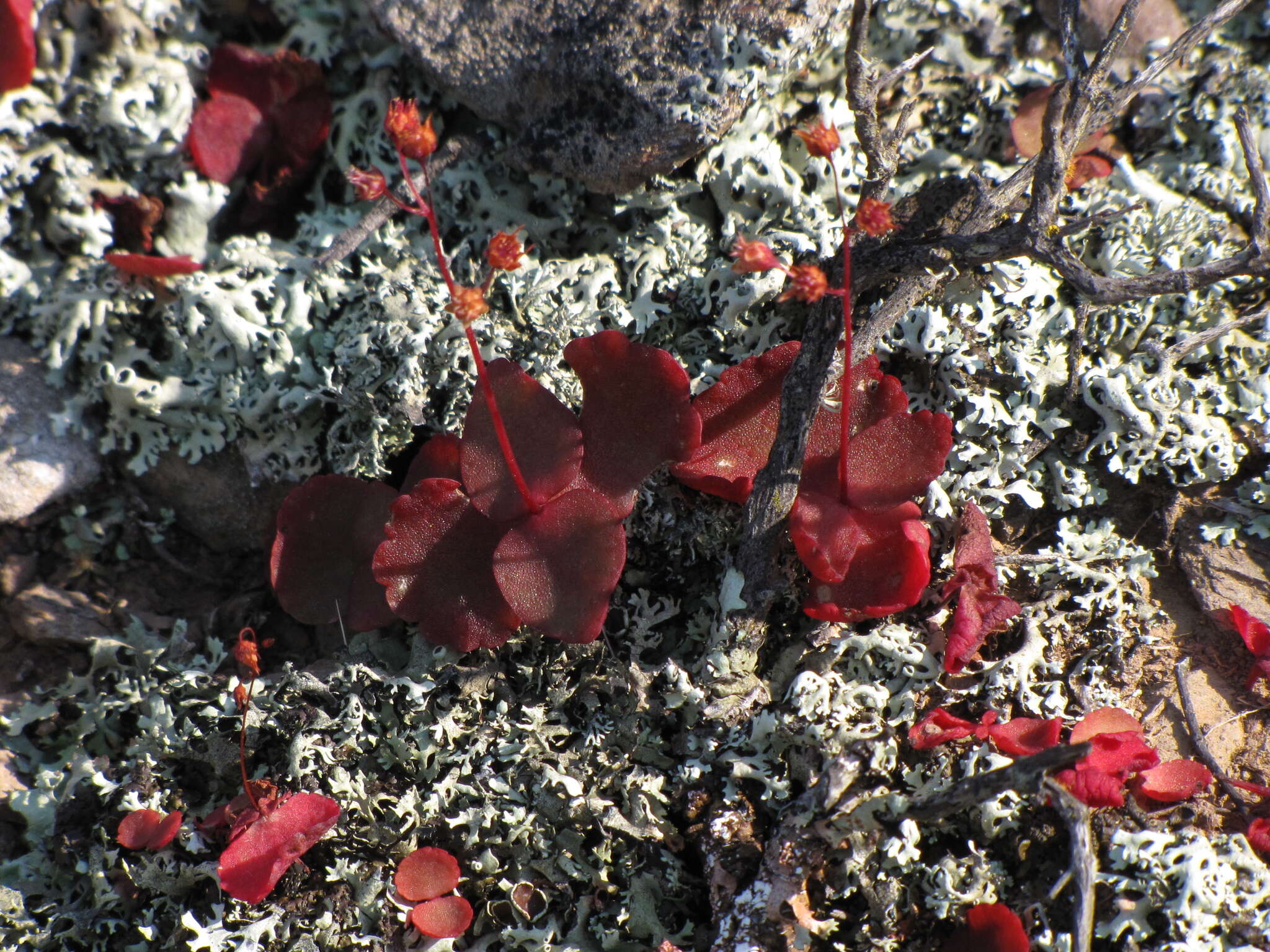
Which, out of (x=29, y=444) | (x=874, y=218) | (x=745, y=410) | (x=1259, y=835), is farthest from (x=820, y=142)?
(x=29, y=444)

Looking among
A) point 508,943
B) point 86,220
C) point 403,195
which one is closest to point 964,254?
point 403,195

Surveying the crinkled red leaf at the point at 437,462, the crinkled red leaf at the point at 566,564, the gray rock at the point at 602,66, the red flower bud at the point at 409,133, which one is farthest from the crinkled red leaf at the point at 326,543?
the gray rock at the point at 602,66

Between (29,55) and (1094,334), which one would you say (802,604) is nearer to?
(1094,334)

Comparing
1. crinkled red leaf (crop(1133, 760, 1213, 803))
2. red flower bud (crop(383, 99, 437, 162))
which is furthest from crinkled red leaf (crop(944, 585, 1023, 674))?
red flower bud (crop(383, 99, 437, 162))

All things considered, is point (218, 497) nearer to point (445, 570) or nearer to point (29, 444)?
point (29, 444)

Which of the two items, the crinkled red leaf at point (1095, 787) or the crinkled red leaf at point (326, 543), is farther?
the crinkled red leaf at point (326, 543)

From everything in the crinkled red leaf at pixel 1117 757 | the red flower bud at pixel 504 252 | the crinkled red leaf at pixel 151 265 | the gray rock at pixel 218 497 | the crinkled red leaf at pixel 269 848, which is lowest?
the crinkled red leaf at pixel 269 848

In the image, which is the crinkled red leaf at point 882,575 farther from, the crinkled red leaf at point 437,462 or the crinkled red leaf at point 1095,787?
the crinkled red leaf at point 437,462
